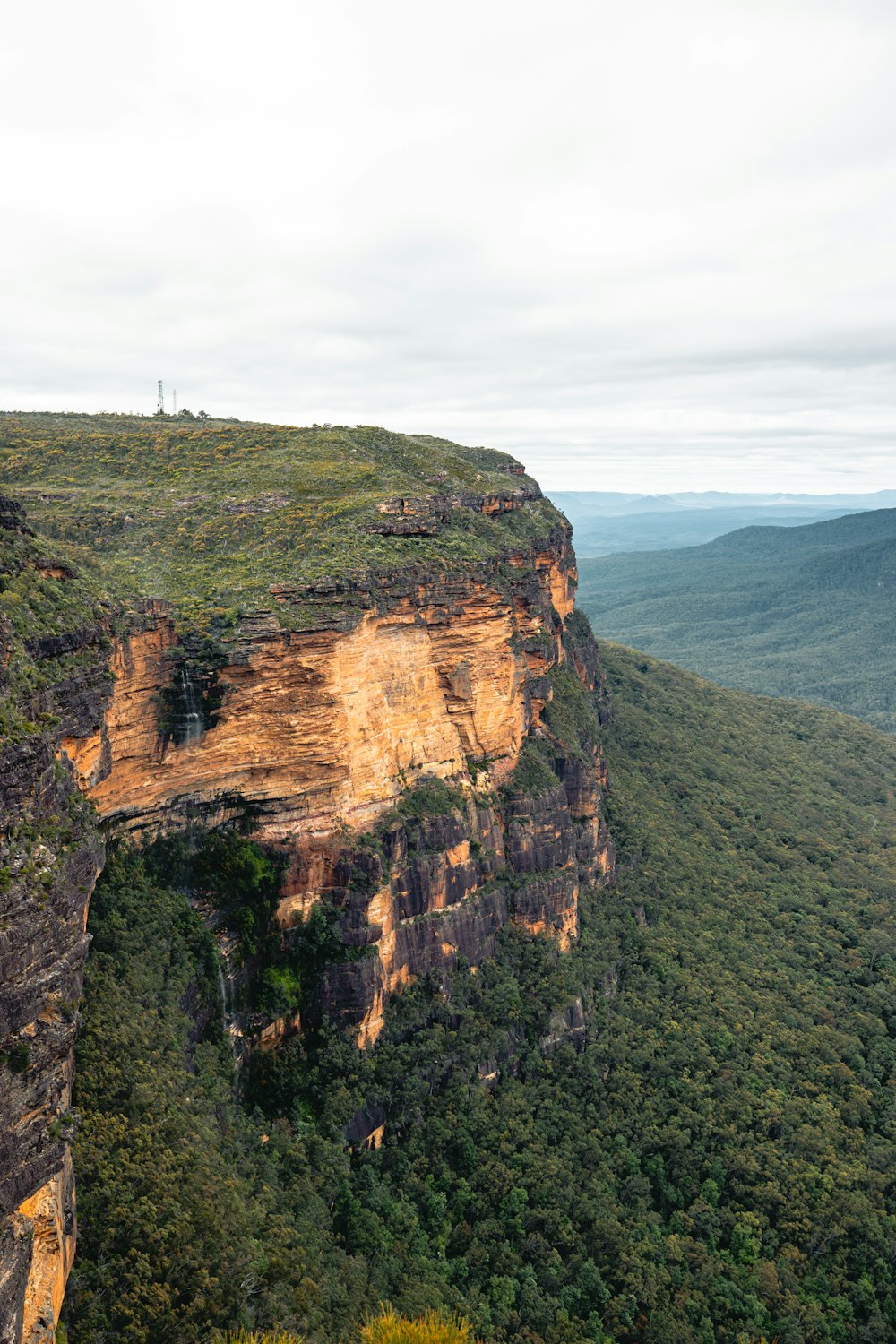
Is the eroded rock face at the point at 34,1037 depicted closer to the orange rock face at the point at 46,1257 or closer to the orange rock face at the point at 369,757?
the orange rock face at the point at 46,1257

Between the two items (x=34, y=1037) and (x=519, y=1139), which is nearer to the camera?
(x=34, y=1037)

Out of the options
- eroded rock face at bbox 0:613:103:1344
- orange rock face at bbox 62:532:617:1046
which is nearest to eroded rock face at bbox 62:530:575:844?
orange rock face at bbox 62:532:617:1046

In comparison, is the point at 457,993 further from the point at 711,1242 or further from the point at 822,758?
the point at 822,758

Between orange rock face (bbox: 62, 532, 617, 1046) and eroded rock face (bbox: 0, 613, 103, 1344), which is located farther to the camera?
orange rock face (bbox: 62, 532, 617, 1046)

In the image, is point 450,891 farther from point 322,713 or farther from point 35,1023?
point 35,1023

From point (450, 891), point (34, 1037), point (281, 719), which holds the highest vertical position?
point (281, 719)

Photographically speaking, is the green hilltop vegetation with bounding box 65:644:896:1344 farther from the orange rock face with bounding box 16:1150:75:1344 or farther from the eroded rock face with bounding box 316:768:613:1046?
the orange rock face with bounding box 16:1150:75:1344

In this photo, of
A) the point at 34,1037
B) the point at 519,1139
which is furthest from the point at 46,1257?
the point at 519,1139
